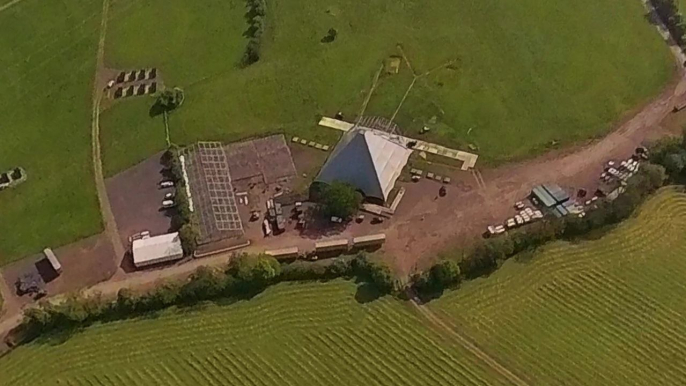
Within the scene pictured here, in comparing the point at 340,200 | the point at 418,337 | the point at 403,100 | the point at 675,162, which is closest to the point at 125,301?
the point at 340,200

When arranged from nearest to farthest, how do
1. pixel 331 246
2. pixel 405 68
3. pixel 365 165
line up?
pixel 331 246 < pixel 365 165 < pixel 405 68

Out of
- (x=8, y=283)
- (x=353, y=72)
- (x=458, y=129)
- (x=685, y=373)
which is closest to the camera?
(x=685, y=373)

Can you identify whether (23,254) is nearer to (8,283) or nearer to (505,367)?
(8,283)

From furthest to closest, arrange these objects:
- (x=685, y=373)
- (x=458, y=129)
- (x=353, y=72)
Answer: (x=353, y=72)
(x=458, y=129)
(x=685, y=373)

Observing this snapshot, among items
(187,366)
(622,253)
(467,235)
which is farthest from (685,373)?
(187,366)

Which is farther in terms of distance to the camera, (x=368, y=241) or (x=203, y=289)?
(x=368, y=241)

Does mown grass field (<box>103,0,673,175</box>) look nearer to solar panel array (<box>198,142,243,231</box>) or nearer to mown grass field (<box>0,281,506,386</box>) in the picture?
solar panel array (<box>198,142,243,231</box>)

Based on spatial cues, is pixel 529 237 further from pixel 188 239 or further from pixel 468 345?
pixel 188 239

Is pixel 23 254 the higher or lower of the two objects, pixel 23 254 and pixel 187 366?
the higher
